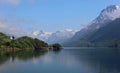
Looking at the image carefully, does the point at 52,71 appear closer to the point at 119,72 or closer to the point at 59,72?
the point at 59,72

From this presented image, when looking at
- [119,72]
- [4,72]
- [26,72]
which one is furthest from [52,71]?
[119,72]

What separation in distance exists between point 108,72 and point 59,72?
12.5m

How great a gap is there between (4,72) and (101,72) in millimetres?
24705

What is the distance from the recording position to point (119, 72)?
6750 centimetres

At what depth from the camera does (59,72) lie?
69.5 metres

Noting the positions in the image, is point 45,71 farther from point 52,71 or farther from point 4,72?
point 4,72

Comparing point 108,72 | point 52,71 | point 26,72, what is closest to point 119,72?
point 108,72

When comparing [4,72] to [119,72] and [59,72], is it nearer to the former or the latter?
[59,72]

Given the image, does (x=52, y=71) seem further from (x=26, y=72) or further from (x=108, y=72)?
(x=108, y=72)

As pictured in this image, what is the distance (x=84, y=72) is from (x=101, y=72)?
4353mm

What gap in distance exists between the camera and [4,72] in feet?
224

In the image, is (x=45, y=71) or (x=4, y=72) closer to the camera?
(x=4, y=72)

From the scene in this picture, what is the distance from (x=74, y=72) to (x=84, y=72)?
258 centimetres

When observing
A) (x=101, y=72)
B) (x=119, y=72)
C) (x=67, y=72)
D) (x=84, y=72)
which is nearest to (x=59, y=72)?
(x=67, y=72)
